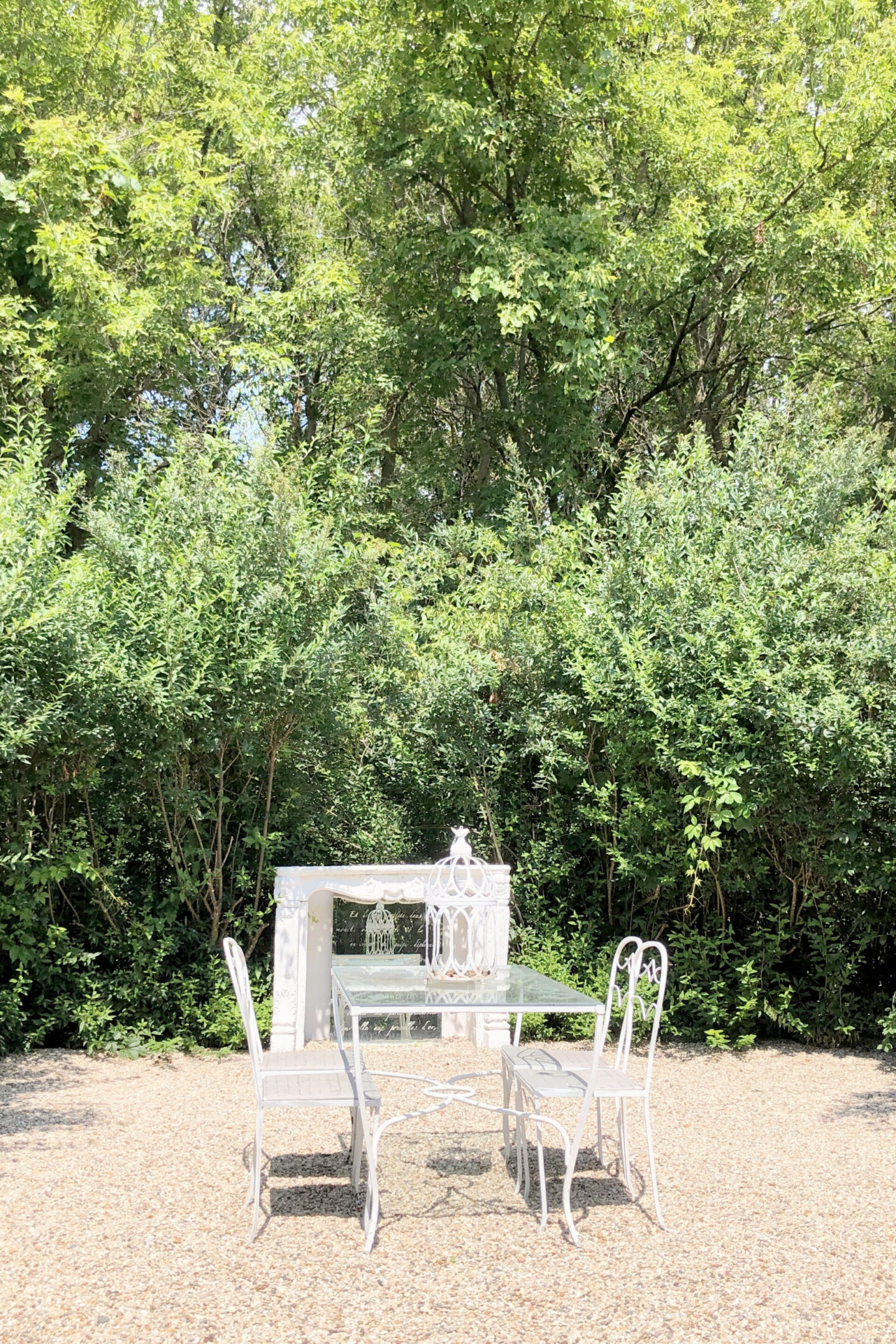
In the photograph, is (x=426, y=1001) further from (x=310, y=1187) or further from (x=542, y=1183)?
(x=310, y=1187)

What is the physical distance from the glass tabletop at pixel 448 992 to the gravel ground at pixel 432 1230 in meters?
0.81

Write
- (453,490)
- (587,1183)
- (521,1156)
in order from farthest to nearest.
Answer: (453,490) < (587,1183) < (521,1156)

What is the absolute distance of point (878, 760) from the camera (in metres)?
7.04

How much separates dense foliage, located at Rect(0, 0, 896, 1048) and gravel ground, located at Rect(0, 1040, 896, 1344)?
168 cm

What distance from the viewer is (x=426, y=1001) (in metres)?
4.30

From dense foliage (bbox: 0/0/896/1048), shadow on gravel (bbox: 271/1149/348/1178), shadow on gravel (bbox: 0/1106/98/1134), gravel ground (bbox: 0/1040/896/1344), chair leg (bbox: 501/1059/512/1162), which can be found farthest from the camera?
dense foliage (bbox: 0/0/896/1048)

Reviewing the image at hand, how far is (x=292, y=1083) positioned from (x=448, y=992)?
0.68 metres

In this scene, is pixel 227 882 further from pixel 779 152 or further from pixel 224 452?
pixel 779 152

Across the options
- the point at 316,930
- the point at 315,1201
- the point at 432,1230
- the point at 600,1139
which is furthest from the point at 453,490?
the point at 432,1230

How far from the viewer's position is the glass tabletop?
4234 mm

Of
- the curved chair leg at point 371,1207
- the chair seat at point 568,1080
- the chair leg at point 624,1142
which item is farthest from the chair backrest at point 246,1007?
the chair leg at point 624,1142

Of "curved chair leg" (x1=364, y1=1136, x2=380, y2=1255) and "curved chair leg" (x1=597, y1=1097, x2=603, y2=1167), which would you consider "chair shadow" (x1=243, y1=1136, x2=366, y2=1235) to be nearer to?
"curved chair leg" (x1=364, y1=1136, x2=380, y2=1255)

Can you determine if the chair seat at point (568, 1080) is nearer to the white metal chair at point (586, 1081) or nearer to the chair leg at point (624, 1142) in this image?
the white metal chair at point (586, 1081)

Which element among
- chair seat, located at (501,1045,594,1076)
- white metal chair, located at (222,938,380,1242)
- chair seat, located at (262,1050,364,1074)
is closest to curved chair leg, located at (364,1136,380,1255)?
white metal chair, located at (222,938,380,1242)
